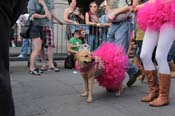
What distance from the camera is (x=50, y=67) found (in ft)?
25.0

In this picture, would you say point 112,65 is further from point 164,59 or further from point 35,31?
point 35,31

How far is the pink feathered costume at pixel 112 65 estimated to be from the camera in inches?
191

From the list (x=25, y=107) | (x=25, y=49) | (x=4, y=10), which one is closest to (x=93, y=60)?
(x=25, y=107)

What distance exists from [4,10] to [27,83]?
463 centimetres

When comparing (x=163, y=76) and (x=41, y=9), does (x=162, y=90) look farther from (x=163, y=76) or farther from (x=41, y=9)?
(x=41, y=9)

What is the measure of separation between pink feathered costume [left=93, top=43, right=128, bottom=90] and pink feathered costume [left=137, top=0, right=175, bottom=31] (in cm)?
67

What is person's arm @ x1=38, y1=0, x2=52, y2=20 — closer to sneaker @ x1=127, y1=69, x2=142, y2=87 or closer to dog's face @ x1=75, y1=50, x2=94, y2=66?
sneaker @ x1=127, y1=69, x2=142, y2=87

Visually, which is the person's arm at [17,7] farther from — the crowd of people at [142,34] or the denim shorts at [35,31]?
the denim shorts at [35,31]

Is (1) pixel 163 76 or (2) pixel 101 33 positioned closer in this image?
(1) pixel 163 76

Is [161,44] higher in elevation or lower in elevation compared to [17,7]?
lower

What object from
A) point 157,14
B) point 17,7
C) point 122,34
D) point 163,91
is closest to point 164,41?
point 157,14

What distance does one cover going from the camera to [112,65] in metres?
4.86

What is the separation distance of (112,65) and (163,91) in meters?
0.82

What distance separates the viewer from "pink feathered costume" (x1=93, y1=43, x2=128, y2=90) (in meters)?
4.84
